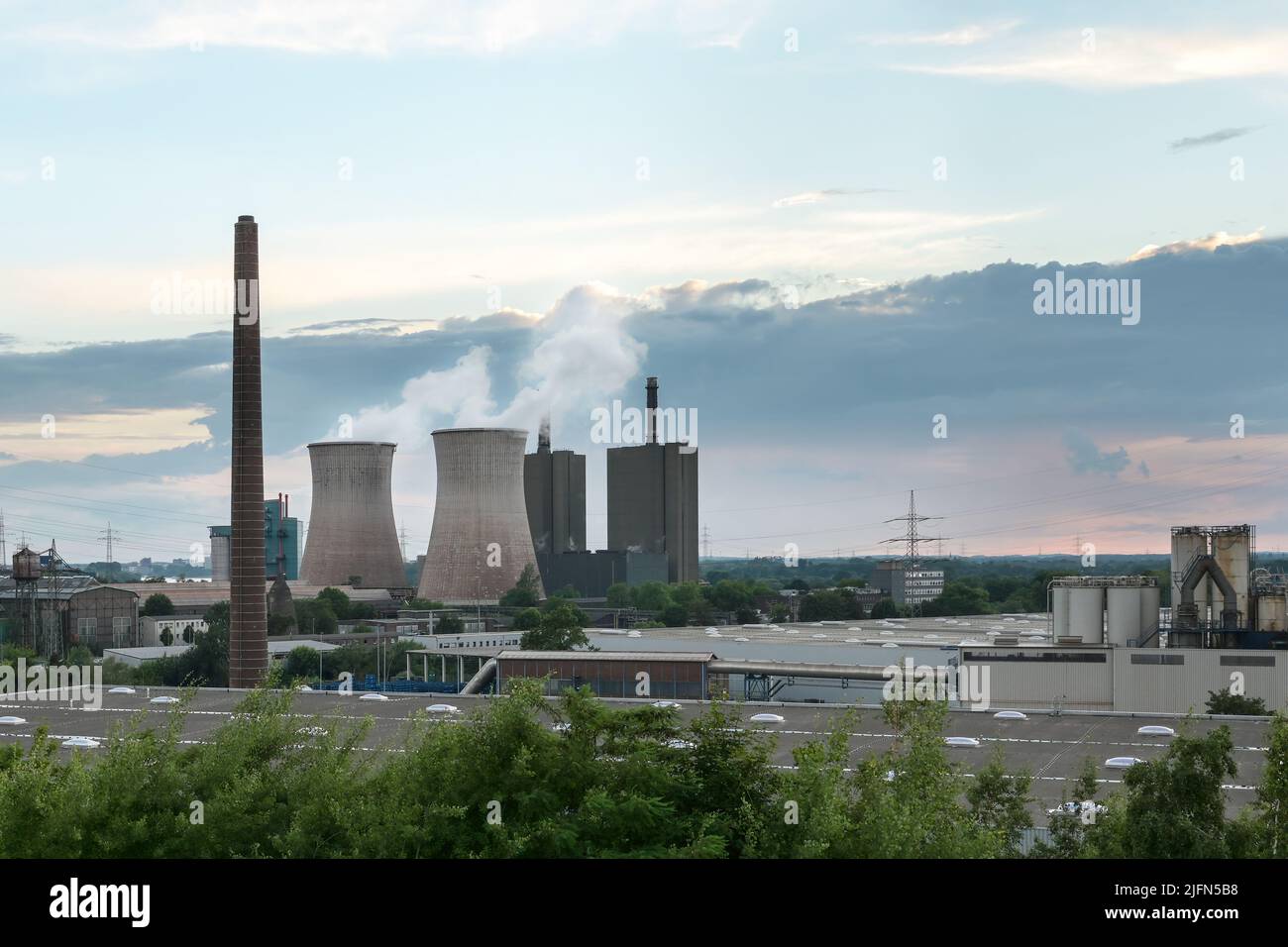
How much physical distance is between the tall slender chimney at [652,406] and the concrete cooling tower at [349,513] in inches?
1085

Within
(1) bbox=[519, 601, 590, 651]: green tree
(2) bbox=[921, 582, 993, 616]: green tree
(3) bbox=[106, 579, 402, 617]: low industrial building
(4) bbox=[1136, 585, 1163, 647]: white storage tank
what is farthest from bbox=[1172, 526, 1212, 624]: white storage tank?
(3) bbox=[106, 579, 402, 617]: low industrial building

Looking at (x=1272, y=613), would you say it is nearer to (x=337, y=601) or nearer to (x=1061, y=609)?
(x=1061, y=609)

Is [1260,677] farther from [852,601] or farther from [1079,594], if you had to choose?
[852,601]

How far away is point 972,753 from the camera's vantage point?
21062mm

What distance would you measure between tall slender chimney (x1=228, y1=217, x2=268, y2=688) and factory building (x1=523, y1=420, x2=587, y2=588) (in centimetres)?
6378

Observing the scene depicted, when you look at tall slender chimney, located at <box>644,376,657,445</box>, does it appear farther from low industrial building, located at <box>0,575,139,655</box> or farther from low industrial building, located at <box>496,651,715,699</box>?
low industrial building, located at <box>496,651,715,699</box>

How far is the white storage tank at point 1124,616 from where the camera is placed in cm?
3997

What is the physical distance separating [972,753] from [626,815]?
35.8 ft

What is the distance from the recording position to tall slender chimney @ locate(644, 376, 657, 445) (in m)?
98.1

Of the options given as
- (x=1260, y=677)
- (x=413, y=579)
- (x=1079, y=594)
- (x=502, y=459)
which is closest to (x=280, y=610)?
(x=502, y=459)

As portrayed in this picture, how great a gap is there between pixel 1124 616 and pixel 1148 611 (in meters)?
0.72

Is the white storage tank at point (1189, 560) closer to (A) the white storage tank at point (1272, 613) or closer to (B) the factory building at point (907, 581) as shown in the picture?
(A) the white storage tank at point (1272, 613)

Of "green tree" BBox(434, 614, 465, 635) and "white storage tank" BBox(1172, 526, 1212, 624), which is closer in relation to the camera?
"white storage tank" BBox(1172, 526, 1212, 624)

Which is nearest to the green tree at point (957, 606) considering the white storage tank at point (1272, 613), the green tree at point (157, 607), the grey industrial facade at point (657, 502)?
the grey industrial facade at point (657, 502)
